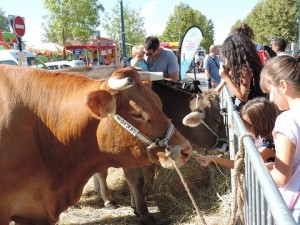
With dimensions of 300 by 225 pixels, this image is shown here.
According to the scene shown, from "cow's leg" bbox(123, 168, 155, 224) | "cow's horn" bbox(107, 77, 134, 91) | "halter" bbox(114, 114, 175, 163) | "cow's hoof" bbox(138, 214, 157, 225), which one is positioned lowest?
"cow's hoof" bbox(138, 214, 157, 225)

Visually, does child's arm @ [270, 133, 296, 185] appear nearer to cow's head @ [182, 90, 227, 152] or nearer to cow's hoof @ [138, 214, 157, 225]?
cow's hoof @ [138, 214, 157, 225]

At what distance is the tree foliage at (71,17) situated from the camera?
117 ft

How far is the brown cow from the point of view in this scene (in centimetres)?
295

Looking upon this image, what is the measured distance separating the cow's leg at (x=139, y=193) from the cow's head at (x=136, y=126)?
1918 mm

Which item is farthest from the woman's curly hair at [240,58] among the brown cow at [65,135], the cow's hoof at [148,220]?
the cow's hoof at [148,220]

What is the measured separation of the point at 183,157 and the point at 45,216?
4.51 ft

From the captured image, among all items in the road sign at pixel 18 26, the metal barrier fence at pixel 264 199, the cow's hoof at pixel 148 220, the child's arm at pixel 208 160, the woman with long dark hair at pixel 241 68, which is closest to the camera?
the metal barrier fence at pixel 264 199

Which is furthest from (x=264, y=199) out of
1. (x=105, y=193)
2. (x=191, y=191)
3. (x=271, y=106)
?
(x=105, y=193)

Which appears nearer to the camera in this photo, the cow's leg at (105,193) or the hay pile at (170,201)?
the hay pile at (170,201)

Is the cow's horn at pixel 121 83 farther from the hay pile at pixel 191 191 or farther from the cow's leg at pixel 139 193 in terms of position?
the hay pile at pixel 191 191

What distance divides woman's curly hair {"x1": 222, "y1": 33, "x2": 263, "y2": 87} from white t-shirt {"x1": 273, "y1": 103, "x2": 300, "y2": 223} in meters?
1.74

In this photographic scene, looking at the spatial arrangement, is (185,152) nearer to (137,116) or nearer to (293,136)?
(137,116)

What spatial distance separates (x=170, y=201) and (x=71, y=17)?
1316 inches

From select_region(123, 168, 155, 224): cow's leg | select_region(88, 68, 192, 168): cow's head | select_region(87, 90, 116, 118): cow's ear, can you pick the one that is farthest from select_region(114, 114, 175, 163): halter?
select_region(123, 168, 155, 224): cow's leg
